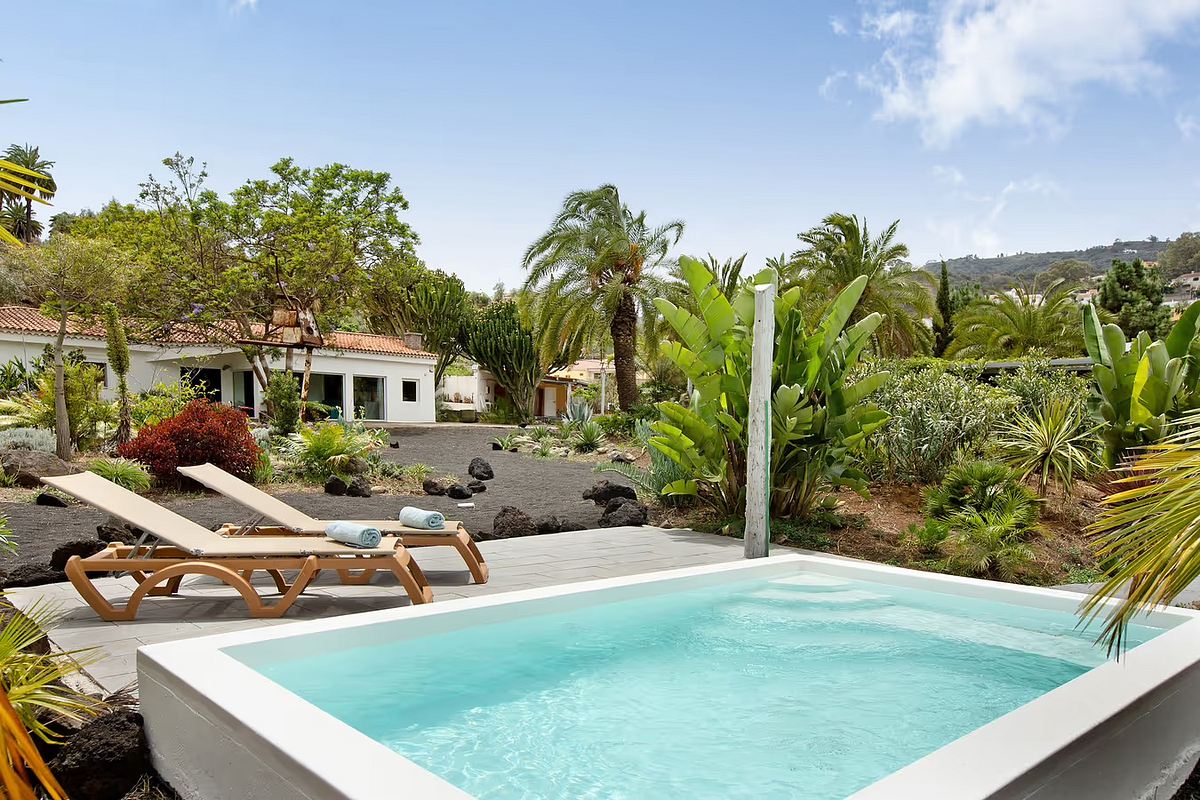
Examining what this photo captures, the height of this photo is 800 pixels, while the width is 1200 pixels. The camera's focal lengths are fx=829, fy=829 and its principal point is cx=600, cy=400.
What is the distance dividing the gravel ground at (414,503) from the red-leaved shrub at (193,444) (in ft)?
2.49

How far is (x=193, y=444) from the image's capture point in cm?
1265

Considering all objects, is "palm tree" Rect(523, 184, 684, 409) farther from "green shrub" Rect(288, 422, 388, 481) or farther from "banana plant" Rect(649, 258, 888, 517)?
"banana plant" Rect(649, 258, 888, 517)

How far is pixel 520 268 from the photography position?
1035 inches

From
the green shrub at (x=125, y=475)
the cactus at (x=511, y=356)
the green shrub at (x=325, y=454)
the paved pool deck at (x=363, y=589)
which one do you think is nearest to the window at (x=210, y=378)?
the cactus at (x=511, y=356)

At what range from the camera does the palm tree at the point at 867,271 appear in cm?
2719

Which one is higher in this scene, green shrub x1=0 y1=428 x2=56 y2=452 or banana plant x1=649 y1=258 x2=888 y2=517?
banana plant x1=649 y1=258 x2=888 y2=517

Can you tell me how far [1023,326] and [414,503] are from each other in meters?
25.2

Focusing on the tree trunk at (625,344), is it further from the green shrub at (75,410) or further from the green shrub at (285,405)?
the green shrub at (75,410)

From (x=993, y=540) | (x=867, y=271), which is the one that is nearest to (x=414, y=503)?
(x=993, y=540)

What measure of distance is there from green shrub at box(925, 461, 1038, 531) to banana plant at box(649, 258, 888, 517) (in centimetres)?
91

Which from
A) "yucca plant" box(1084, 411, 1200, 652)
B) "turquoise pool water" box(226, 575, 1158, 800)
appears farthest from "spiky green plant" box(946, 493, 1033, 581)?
"yucca plant" box(1084, 411, 1200, 652)

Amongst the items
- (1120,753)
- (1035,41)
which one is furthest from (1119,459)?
(1035,41)

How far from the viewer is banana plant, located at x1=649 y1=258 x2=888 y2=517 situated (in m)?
9.45

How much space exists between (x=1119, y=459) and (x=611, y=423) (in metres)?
16.3
